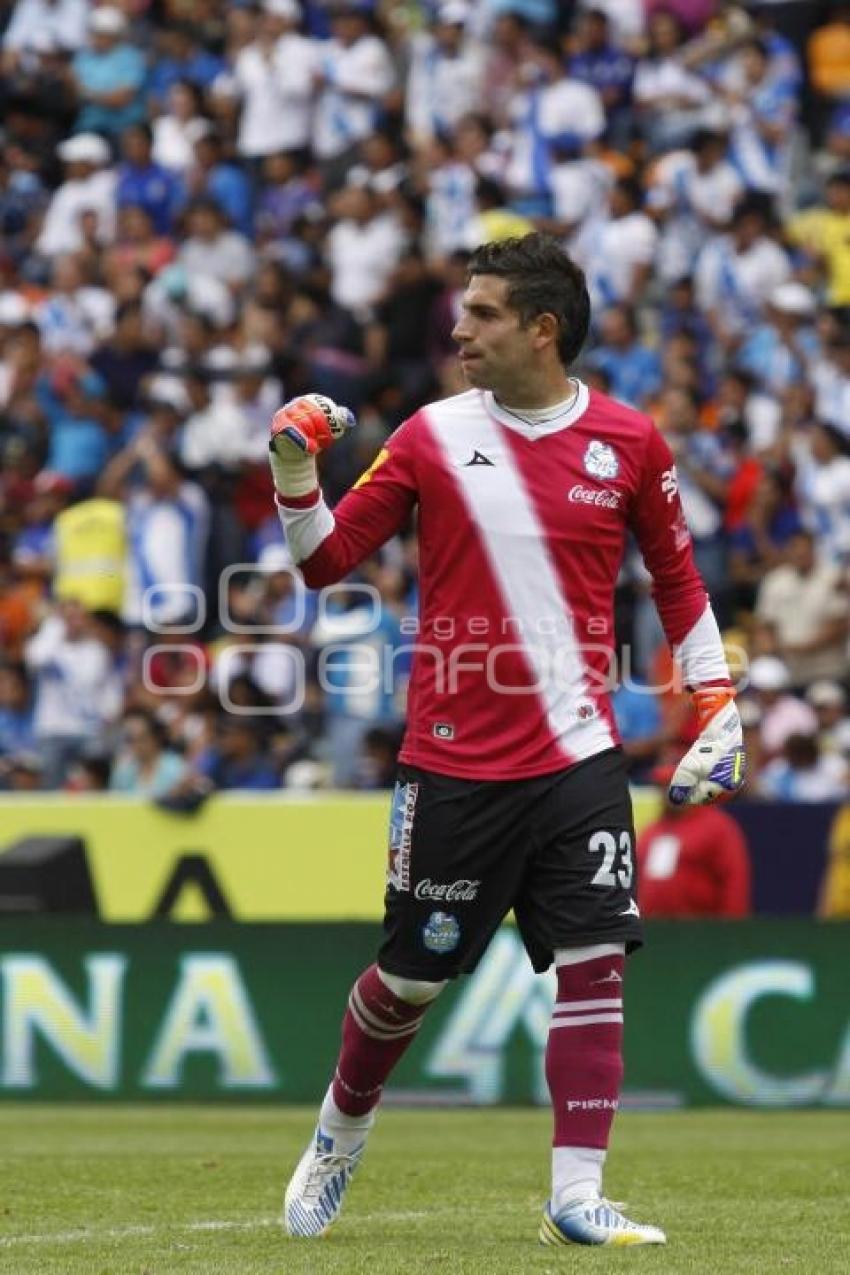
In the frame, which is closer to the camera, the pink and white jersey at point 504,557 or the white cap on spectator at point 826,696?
the pink and white jersey at point 504,557

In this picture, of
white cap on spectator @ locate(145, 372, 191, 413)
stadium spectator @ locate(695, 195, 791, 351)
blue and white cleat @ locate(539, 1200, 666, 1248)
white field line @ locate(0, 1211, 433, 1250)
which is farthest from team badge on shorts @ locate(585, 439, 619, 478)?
white cap on spectator @ locate(145, 372, 191, 413)

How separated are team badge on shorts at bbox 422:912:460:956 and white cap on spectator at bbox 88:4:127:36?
705 inches

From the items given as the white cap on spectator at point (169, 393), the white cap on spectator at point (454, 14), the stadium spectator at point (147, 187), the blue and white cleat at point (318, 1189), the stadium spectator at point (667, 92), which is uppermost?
the white cap on spectator at point (454, 14)

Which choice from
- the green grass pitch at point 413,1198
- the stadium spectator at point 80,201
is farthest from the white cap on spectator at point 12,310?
the green grass pitch at point 413,1198

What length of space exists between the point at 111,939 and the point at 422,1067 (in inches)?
69.8

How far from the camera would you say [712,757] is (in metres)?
7.19

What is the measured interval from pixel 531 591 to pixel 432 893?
0.82 m

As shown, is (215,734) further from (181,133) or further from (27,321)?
(181,133)

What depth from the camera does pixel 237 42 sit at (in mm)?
23094

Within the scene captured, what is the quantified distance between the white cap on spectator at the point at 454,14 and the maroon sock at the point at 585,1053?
15.4m

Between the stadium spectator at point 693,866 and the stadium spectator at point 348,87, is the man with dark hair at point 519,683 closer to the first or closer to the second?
the stadium spectator at point 693,866

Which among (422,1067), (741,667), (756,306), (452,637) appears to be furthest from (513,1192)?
(756,306)

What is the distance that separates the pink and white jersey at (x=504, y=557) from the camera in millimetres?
7109

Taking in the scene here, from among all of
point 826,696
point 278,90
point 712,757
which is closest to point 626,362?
point 826,696
